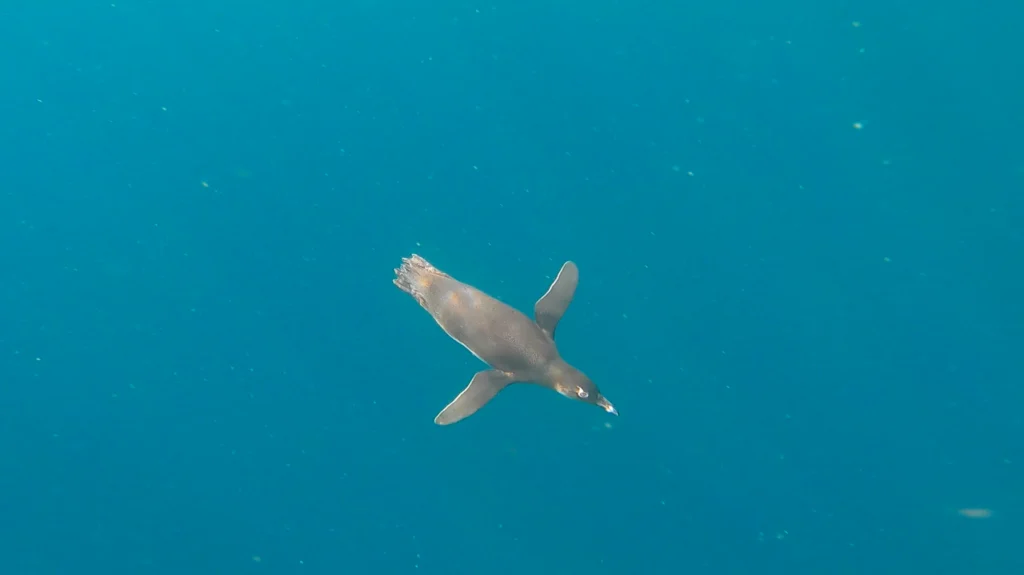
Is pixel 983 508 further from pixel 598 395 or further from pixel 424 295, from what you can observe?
pixel 424 295


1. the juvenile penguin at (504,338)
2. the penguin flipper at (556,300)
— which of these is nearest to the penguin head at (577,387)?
the juvenile penguin at (504,338)

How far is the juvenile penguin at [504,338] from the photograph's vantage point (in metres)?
4.79

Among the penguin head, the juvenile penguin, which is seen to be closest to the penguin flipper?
the juvenile penguin

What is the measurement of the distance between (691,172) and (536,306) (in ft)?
4.89

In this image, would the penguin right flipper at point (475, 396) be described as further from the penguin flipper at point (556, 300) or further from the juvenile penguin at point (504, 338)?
the penguin flipper at point (556, 300)

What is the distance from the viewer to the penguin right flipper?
195 inches

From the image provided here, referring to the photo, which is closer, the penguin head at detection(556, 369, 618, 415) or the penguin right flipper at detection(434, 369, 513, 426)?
the penguin head at detection(556, 369, 618, 415)

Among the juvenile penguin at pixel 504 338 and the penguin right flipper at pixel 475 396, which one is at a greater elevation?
the juvenile penguin at pixel 504 338

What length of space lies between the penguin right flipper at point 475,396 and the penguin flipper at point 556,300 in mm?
434

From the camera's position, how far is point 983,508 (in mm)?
5648

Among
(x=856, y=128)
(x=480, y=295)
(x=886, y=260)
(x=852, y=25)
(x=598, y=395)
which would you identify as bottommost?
(x=598, y=395)

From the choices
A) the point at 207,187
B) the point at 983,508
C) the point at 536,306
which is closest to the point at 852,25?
the point at 536,306

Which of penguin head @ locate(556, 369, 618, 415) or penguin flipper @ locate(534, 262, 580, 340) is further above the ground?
penguin flipper @ locate(534, 262, 580, 340)

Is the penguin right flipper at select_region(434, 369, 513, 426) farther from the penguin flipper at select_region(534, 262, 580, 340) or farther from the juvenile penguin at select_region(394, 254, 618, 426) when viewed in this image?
the penguin flipper at select_region(534, 262, 580, 340)
